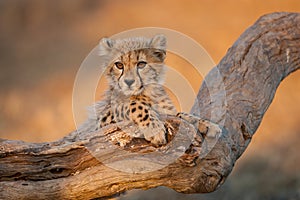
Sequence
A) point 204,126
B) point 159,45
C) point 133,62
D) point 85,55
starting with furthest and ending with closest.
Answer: point 85,55 → point 159,45 → point 133,62 → point 204,126

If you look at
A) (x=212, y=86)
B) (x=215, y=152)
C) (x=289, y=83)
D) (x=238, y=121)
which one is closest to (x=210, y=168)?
(x=215, y=152)

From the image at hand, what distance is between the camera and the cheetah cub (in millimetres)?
3037

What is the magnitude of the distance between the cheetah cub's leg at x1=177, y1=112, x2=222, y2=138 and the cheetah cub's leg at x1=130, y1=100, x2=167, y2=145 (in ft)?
0.32

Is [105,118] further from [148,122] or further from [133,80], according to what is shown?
[148,122]

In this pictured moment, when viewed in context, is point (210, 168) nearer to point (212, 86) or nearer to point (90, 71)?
point (212, 86)

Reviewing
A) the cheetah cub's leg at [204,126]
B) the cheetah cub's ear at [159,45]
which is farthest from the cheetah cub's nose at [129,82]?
the cheetah cub's leg at [204,126]

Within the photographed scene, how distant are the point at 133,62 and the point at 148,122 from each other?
35 centimetres

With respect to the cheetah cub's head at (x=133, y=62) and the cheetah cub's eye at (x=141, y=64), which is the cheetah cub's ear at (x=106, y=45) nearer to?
the cheetah cub's head at (x=133, y=62)

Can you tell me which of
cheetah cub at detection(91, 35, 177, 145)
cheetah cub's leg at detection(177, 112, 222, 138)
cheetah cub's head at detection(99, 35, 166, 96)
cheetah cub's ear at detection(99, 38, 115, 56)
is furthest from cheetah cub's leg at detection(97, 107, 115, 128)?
cheetah cub's leg at detection(177, 112, 222, 138)

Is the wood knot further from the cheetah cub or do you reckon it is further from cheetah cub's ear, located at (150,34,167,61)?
cheetah cub's ear, located at (150,34,167,61)

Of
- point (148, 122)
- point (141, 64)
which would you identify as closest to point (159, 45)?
point (141, 64)

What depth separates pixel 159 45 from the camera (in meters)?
3.17

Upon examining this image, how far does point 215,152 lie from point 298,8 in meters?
2.29

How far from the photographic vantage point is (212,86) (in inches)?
131
